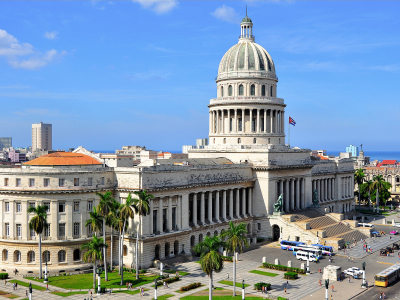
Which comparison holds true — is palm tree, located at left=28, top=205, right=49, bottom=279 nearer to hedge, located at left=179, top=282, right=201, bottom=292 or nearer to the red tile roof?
the red tile roof

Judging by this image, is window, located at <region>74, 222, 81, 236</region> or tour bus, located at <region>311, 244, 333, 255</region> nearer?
window, located at <region>74, 222, 81, 236</region>

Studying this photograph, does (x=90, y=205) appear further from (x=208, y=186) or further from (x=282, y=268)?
(x=282, y=268)

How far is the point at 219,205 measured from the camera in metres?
96.6

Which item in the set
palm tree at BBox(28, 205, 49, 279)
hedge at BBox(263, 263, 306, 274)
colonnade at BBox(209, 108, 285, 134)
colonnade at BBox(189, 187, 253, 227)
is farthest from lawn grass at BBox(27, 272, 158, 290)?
colonnade at BBox(209, 108, 285, 134)

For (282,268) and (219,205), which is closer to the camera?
(282,268)

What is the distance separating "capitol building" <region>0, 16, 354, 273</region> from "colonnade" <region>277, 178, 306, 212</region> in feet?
0.82

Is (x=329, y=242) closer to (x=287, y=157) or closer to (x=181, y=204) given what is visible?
(x=287, y=157)

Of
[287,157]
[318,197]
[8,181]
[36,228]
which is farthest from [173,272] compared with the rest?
[318,197]

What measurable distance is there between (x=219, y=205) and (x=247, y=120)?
27582 millimetres

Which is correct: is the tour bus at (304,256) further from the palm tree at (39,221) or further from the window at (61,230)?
the palm tree at (39,221)

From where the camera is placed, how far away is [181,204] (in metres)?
84.6

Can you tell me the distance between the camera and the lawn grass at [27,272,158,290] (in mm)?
66250

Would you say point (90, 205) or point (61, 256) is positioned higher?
point (90, 205)

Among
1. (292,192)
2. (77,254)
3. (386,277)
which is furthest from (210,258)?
(292,192)
